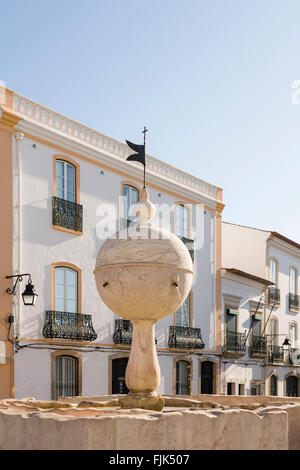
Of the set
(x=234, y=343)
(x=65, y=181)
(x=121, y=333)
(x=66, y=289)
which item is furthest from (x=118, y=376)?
(x=234, y=343)

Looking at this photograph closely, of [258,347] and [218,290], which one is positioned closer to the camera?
[218,290]

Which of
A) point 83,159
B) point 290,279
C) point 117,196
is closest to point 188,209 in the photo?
point 117,196

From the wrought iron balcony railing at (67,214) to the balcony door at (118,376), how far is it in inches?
172

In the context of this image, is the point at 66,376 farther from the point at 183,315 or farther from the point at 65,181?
the point at 183,315

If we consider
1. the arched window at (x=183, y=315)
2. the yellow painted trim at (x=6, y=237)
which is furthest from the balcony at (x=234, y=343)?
the yellow painted trim at (x=6, y=237)

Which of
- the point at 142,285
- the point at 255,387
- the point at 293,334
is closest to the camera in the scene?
the point at 142,285

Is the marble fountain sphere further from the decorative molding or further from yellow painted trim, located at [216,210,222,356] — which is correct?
yellow painted trim, located at [216,210,222,356]

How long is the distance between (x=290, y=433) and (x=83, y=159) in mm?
13436

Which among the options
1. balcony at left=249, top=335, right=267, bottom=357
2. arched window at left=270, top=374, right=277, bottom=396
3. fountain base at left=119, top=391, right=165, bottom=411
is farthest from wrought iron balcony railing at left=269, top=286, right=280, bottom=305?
fountain base at left=119, top=391, right=165, bottom=411

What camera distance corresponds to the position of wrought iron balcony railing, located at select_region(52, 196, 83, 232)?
703 inches

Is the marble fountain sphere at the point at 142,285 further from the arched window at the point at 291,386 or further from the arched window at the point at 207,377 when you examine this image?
the arched window at the point at 291,386

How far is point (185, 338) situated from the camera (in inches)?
899

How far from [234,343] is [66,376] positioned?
33.2ft

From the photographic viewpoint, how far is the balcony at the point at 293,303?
32.5m
